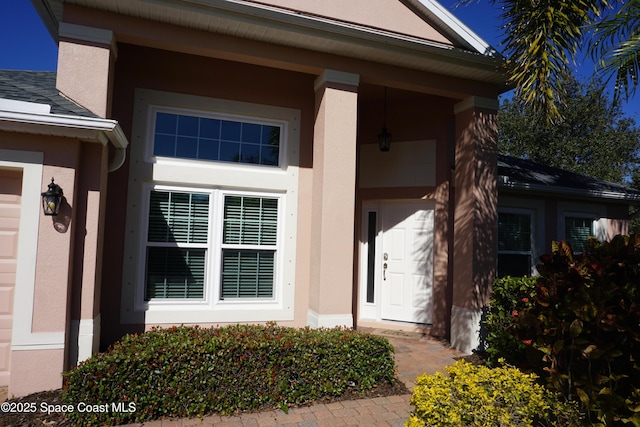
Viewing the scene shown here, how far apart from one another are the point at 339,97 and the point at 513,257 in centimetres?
507

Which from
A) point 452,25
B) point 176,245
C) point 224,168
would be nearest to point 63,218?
point 176,245

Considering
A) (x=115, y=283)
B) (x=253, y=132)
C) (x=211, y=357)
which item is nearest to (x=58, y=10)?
(x=253, y=132)

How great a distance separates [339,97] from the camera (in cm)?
580

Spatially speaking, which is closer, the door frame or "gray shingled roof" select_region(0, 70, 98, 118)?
"gray shingled roof" select_region(0, 70, 98, 118)

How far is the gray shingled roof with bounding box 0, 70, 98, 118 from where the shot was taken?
4.29 metres

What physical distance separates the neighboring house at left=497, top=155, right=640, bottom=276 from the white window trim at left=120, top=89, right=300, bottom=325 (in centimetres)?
417

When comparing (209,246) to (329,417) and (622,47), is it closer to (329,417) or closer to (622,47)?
(329,417)

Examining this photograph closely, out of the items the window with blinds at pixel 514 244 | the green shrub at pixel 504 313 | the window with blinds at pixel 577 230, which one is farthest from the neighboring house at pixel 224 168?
the window with blinds at pixel 577 230

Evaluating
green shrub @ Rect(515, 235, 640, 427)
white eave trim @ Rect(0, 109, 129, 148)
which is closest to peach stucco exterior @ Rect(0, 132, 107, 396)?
white eave trim @ Rect(0, 109, 129, 148)

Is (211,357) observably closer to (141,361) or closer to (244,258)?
(141,361)

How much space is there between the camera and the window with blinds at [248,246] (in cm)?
625

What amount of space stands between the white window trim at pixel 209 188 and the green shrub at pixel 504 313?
3.03m

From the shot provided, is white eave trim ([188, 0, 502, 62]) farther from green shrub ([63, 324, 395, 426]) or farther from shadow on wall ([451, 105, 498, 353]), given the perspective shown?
green shrub ([63, 324, 395, 426])

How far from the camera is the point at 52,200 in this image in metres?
4.26
